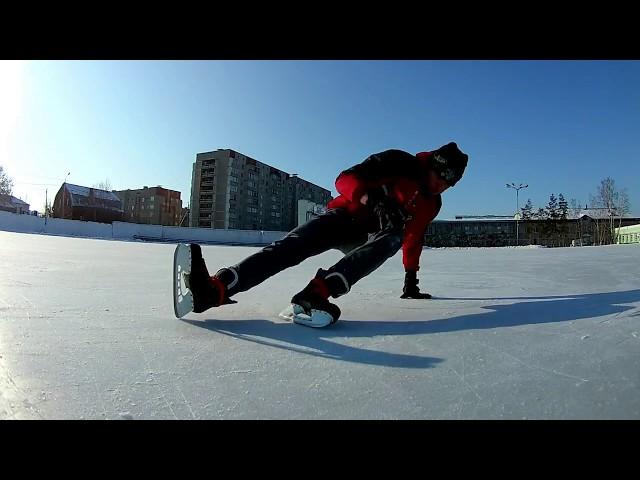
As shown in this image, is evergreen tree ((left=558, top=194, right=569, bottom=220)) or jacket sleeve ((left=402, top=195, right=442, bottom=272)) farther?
evergreen tree ((left=558, top=194, right=569, bottom=220))

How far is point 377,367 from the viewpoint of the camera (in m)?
0.86

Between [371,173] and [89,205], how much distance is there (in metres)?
49.3

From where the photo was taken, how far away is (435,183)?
1.94m

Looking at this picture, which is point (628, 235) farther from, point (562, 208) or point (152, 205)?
point (152, 205)

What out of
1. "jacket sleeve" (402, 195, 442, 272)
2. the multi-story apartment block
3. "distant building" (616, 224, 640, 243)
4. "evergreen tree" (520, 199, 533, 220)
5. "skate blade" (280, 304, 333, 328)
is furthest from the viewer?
the multi-story apartment block

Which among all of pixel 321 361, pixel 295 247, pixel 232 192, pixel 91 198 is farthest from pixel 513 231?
pixel 91 198

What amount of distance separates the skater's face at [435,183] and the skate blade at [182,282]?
1.32 m

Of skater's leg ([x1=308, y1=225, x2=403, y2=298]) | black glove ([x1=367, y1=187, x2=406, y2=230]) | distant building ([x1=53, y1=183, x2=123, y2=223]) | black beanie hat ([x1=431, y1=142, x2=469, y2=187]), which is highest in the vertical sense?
distant building ([x1=53, y1=183, x2=123, y2=223])

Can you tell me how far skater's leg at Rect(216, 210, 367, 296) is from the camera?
4.72 feet

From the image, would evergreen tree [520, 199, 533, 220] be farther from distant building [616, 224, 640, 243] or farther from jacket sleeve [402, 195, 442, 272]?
jacket sleeve [402, 195, 442, 272]

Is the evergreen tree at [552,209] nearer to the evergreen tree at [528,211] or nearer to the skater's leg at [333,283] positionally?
the evergreen tree at [528,211]

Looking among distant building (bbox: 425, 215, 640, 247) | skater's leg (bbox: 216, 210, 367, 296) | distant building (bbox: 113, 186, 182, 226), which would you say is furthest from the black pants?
distant building (bbox: 113, 186, 182, 226)

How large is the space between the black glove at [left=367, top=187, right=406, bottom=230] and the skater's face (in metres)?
0.41
